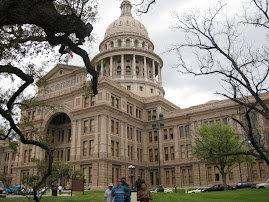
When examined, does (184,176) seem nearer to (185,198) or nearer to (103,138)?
(103,138)

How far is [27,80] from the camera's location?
420 inches

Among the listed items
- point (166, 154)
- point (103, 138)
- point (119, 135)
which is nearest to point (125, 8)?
point (166, 154)

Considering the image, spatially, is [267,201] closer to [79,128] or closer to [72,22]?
[72,22]

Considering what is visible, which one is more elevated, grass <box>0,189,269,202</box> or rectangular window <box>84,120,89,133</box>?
rectangular window <box>84,120,89,133</box>

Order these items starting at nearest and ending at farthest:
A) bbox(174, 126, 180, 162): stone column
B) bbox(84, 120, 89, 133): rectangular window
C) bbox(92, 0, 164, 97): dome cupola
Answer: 1. bbox(84, 120, 89, 133): rectangular window
2. bbox(174, 126, 180, 162): stone column
3. bbox(92, 0, 164, 97): dome cupola

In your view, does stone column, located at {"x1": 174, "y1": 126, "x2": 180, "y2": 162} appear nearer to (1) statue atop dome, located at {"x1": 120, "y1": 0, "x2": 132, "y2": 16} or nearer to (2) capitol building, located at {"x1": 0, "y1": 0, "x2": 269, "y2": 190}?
(2) capitol building, located at {"x1": 0, "y1": 0, "x2": 269, "y2": 190}

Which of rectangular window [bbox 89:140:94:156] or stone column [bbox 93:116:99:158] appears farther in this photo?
rectangular window [bbox 89:140:94:156]

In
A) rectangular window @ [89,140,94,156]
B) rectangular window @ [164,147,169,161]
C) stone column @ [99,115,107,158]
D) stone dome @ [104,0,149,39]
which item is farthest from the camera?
stone dome @ [104,0,149,39]

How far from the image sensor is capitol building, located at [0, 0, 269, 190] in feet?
149

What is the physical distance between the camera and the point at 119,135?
162 ft

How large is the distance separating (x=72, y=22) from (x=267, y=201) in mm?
17397

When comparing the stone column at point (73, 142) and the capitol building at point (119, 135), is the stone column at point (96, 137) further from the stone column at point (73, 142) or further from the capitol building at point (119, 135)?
the stone column at point (73, 142)

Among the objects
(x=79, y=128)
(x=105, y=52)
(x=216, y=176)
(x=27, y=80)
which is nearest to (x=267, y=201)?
(x=27, y=80)

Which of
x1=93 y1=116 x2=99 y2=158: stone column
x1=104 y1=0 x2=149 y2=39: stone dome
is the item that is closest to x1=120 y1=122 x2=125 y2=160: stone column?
x1=93 y1=116 x2=99 y2=158: stone column
